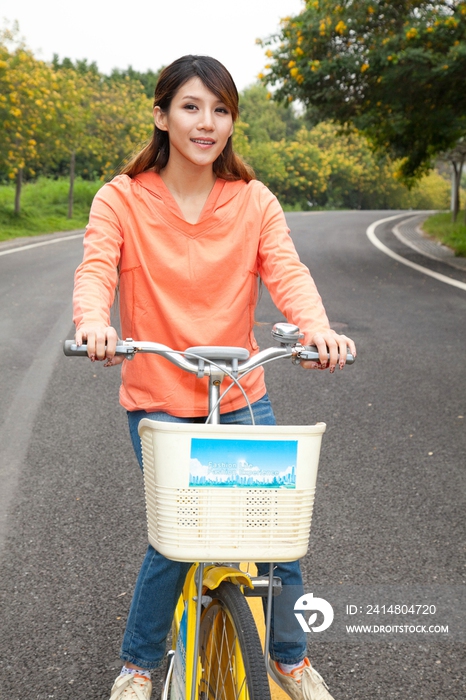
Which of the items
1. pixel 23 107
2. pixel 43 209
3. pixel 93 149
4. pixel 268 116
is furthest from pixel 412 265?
pixel 268 116

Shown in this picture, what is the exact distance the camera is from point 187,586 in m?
2.33

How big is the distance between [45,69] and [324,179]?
1604 inches

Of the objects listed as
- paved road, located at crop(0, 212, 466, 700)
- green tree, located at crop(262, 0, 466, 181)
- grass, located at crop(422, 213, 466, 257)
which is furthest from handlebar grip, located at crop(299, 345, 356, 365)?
grass, located at crop(422, 213, 466, 257)

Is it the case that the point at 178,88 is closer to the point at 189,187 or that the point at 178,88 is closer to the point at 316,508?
the point at 189,187

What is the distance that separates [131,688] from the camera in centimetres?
247

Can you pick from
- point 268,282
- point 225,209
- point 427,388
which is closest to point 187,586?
point 268,282

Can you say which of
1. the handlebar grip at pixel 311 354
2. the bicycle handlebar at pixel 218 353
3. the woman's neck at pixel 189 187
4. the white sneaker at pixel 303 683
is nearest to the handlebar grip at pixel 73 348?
the bicycle handlebar at pixel 218 353

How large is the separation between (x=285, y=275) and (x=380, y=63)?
12.1m

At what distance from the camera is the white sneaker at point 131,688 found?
8.06ft

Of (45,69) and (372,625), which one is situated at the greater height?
(45,69)

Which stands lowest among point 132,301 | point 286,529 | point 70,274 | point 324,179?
point 324,179

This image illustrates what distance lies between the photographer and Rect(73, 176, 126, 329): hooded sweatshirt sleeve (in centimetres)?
212

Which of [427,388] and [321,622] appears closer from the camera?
[321,622]

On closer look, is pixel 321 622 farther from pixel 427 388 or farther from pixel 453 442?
pixel 427 388
